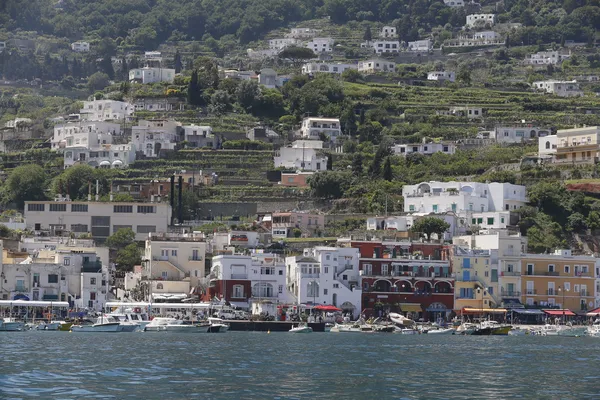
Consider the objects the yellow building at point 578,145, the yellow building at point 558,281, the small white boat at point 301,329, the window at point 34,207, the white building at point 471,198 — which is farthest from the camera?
the yellow building at point 578,145

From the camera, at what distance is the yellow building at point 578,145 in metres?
132

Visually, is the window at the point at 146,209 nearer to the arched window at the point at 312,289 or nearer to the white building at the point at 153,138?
the white building at the point at 153,138

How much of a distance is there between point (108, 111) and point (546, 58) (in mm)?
68428

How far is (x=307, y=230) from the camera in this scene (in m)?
120

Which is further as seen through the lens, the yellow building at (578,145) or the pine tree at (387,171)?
the yellow building at (578,145)

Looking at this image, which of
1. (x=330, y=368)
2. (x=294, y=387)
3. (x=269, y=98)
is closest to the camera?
(x=294, y=387)

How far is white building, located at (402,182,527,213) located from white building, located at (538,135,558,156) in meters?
14.7

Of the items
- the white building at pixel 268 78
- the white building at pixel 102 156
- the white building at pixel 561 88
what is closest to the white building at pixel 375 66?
the white building at pixel 561 88

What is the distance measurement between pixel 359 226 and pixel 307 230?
13.4ft

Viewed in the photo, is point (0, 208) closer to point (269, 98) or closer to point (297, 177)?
point (297, 177)

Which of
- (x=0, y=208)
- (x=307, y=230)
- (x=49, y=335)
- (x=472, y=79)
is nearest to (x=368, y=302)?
(x=307, y=230)

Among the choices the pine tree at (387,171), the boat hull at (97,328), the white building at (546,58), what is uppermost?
the white building at (546,58)

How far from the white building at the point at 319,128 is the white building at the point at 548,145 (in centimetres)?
2069

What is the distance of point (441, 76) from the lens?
17438 centimetres
